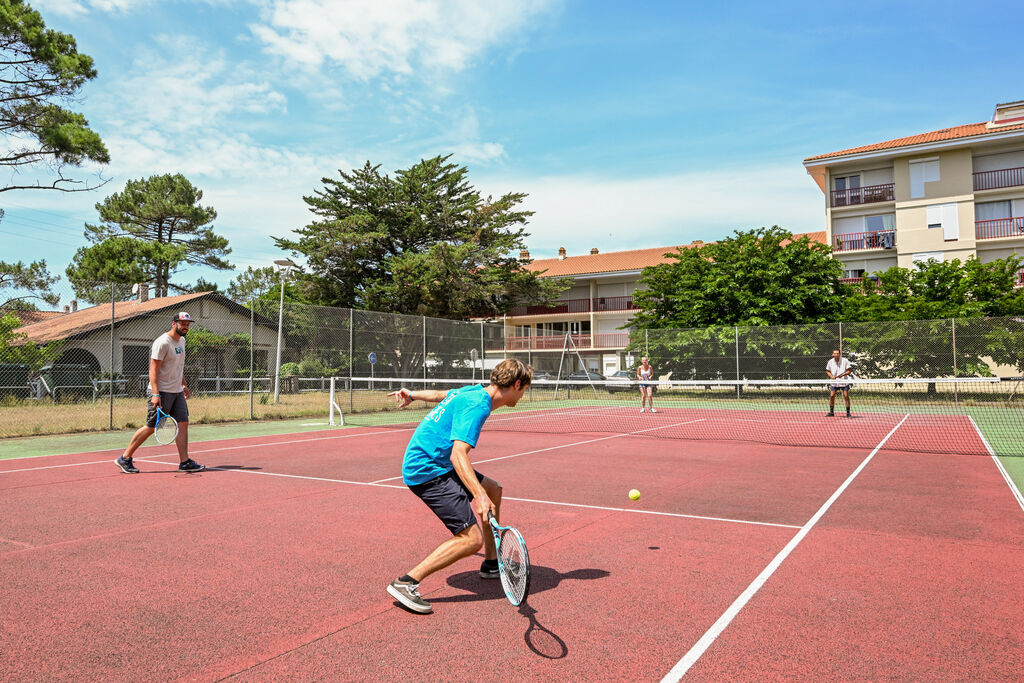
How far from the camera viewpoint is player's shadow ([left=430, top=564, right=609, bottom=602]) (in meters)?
4.21

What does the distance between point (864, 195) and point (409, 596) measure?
138ft

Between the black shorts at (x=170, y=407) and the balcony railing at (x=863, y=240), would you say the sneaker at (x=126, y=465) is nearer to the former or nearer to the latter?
the black shorts at (x=170, y=407)

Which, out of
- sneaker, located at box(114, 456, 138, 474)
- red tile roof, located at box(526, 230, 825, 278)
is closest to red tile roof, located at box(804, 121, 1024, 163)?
red tile roof, located at box(526, 230, 825, 278)

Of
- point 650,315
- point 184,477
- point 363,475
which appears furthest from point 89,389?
point 650,315

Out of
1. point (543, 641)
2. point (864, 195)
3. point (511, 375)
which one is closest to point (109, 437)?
point (511, 375)

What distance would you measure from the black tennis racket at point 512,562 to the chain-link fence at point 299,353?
12273 millimetres

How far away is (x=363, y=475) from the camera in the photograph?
28.5ft

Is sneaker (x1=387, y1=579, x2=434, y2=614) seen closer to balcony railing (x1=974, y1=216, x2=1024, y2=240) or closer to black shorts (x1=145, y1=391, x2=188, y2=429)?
black shorts (x1=145, y1=391, x2=188, y2=429)

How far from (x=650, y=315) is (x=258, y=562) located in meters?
30.2

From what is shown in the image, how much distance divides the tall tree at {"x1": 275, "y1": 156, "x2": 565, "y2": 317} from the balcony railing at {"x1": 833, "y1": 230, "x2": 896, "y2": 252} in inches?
655

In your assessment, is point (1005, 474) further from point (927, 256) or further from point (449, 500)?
point (927, 256)

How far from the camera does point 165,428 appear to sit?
30.5 ft

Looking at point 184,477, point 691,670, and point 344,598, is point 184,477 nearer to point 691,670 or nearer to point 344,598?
point 344,598

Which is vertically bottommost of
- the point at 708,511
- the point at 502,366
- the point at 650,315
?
the point at 708,511
